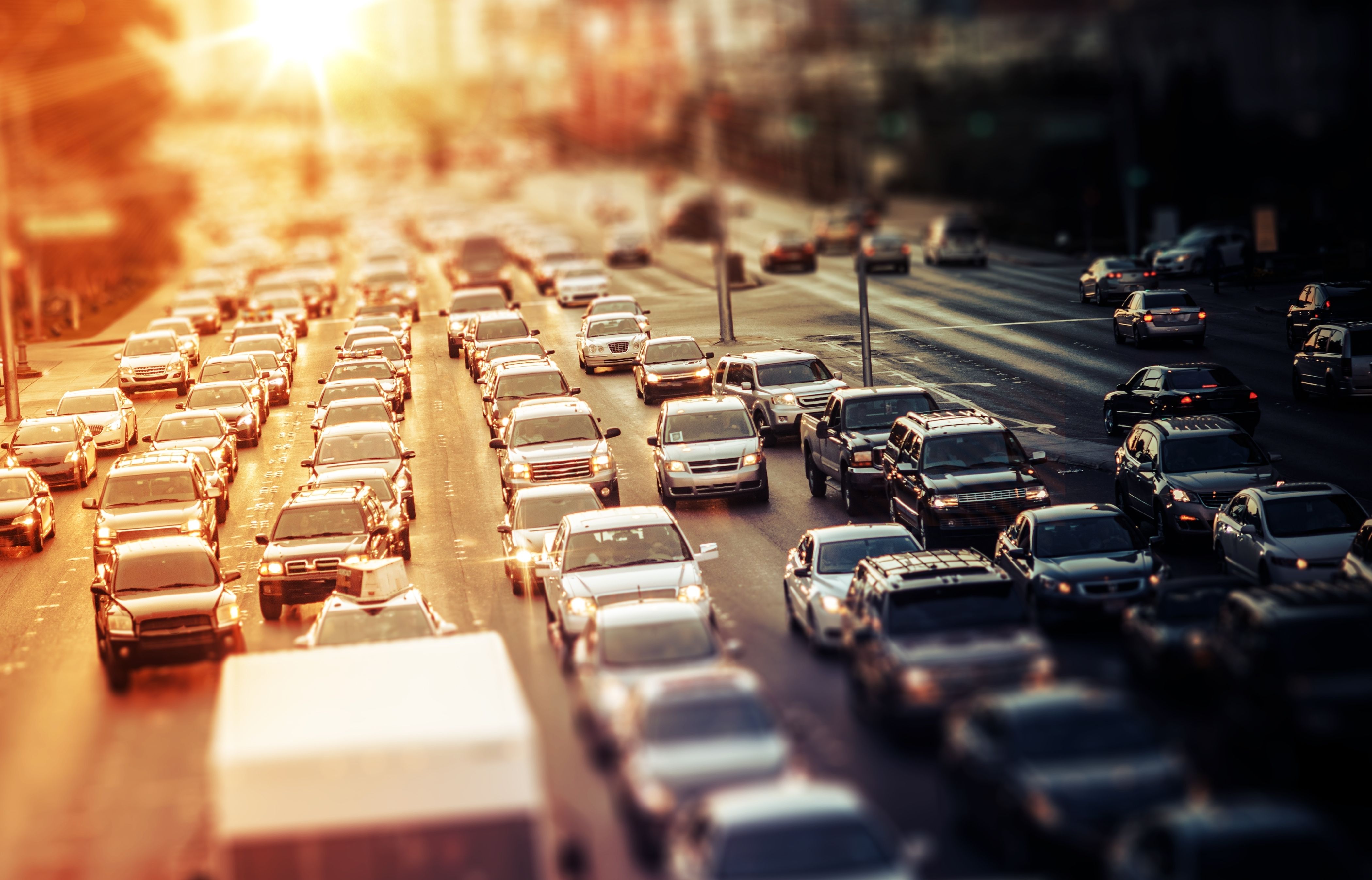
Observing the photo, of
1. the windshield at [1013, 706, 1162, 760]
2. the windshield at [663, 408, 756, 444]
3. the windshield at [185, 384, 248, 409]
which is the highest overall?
the windshield at [185, 384, 248, 409]

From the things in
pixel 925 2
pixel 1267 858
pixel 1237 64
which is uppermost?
pixel 925 2

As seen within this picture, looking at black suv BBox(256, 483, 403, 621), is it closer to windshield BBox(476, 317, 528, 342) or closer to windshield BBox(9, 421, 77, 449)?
windshield BBox(9, 421, 77, 449)

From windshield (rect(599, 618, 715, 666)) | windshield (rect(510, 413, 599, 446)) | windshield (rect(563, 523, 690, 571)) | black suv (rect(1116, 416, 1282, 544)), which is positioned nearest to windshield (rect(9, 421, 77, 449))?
windshield (rect(510, 413, 599, 446))

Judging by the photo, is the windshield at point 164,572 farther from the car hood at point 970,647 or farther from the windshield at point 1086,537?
the windshield at point 1086,537

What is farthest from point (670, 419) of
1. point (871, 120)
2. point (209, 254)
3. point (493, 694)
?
point (209, 254)

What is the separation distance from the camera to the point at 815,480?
31.9 meters

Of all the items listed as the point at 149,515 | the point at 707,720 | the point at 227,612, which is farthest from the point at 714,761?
the point at 149,515

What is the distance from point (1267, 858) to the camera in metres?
10.5

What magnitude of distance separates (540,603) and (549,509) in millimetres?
2008

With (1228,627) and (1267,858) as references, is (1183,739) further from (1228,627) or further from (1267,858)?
(1267,858)

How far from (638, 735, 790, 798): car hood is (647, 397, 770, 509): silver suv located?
17.0m

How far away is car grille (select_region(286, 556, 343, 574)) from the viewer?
2598 cm

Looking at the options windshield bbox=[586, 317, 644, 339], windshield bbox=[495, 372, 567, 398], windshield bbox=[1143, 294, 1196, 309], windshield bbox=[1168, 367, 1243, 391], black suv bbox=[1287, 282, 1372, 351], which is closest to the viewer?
windshield bbox=[1168, 367, 1243, 391]

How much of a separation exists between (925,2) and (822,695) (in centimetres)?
6743
